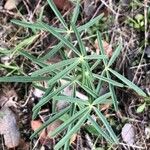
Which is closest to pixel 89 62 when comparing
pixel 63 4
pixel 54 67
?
pixel 63 4

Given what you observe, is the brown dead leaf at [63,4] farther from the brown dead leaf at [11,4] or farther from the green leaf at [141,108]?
the green leaf at [141,108]

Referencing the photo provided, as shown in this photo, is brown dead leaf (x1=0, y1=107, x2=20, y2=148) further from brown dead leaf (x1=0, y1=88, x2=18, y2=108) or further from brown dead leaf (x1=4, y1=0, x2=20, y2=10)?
brown dead leaf (x1=4, y1=0, x2=20, y2=10)

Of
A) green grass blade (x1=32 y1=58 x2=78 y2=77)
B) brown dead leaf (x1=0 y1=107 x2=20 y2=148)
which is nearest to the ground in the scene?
brown dead leaf (x1=0 y1=107 x2=20 y2=148)

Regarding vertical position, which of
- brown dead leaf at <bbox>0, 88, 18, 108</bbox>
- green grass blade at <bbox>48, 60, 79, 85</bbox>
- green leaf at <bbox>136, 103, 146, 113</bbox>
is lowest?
green leaf at <bbox>136, 103, 146, 113</bbox>

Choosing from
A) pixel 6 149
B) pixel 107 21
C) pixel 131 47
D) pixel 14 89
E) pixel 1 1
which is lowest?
pixel 6 149

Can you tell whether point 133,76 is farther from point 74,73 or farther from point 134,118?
point 74,73

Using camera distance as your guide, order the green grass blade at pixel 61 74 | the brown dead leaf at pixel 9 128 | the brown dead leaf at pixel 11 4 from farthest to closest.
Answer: the brown dead leaf at pixel 11 4 < the brown dead leaf at pixel 9 128 < the green grass blade at pixel 61 74

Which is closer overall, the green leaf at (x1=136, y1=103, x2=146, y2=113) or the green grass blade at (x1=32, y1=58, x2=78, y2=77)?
the green grass blade at (x1=32, y1=58, x2=78, y2=77)

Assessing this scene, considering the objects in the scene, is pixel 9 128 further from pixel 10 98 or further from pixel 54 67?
pixel 54 67

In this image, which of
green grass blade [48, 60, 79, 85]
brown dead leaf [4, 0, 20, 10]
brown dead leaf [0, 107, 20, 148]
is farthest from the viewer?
brown dead leaf [4, 0, 20, 10]

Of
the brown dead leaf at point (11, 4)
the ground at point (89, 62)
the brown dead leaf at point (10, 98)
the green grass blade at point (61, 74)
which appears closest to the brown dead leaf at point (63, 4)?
the ground at point (89, 62)

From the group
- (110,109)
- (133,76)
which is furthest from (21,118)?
(133,76)
